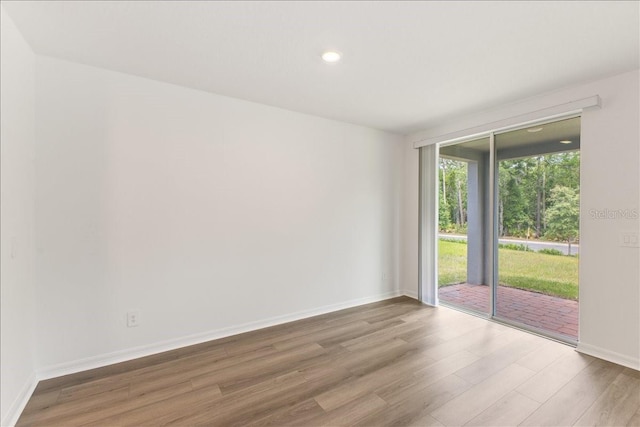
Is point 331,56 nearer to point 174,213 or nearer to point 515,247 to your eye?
point 174,213

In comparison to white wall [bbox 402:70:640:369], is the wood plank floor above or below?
below

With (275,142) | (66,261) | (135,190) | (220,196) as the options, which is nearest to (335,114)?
(275,142)

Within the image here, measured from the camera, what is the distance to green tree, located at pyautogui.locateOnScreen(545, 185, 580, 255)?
2943mm

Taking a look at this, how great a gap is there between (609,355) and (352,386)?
2308 mm

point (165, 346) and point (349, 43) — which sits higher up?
point (349, 43)

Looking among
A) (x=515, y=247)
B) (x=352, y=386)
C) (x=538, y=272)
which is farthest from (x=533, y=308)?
(x=352, y=386)

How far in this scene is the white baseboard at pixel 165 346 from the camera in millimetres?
2293

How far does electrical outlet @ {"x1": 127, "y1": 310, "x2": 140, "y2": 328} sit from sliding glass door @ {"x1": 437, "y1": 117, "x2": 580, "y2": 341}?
3686 mm

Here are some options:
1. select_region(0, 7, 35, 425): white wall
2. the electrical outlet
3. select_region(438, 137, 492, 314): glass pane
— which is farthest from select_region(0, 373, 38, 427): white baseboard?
select_region(438, 137, 492, 314): glass pane

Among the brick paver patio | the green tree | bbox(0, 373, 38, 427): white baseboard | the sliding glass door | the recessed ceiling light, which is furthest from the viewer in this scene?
the brick paver patio

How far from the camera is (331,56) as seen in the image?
224 cm

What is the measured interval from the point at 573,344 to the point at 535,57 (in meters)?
2.65

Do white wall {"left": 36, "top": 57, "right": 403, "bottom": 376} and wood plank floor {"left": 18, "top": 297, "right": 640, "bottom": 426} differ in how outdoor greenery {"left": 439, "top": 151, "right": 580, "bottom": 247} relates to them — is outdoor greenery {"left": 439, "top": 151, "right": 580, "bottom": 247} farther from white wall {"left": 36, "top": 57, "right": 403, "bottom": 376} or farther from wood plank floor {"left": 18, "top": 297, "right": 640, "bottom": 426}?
white wall {"left": 36, "top": 57, "right": 403, "bottom": 376}

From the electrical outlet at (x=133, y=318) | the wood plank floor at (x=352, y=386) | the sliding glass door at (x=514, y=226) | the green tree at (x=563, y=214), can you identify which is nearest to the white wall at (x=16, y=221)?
the wood plank floor at (x=352, y=386)
